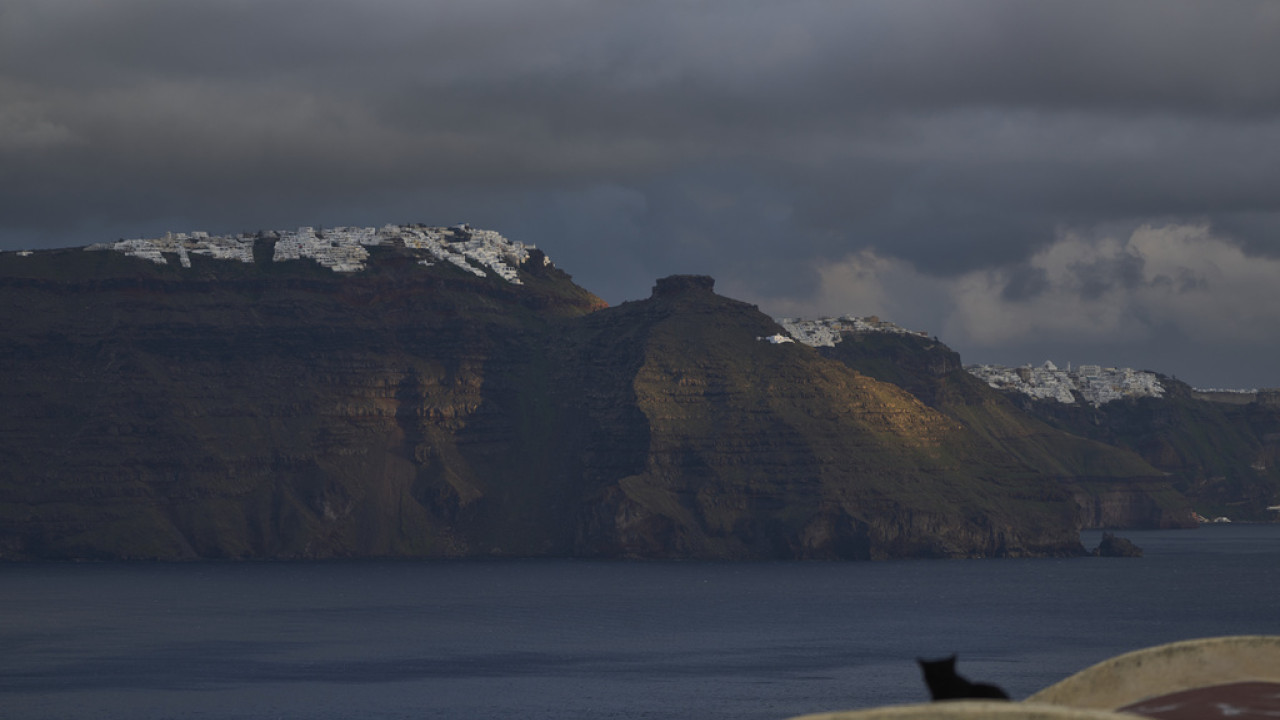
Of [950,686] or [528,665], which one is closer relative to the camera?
[950,686]

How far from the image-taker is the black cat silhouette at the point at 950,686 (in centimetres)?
2552

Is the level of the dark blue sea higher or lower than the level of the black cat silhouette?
lower

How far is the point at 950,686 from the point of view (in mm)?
25922

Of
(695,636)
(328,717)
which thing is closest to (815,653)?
(695,636)

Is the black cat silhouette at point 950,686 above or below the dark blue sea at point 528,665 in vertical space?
above

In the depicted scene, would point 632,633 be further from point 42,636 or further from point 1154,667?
point 1154,667

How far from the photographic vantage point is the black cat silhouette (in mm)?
25516

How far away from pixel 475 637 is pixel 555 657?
2413 cm

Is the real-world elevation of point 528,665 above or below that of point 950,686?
below

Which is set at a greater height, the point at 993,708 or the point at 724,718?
the point at 993,708

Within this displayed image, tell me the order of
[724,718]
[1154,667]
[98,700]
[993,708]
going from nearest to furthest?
[993,708], [1154,667], [724,718], [98,700]

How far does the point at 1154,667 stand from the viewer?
3444 cm

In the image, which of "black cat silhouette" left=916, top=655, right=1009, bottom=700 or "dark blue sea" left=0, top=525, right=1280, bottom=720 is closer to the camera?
"black cat silhouette" left=916, top=655, right=1009, bottom=700

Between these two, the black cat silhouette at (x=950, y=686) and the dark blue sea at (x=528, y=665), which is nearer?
the black cat silhouette at (x=950, y=686)
